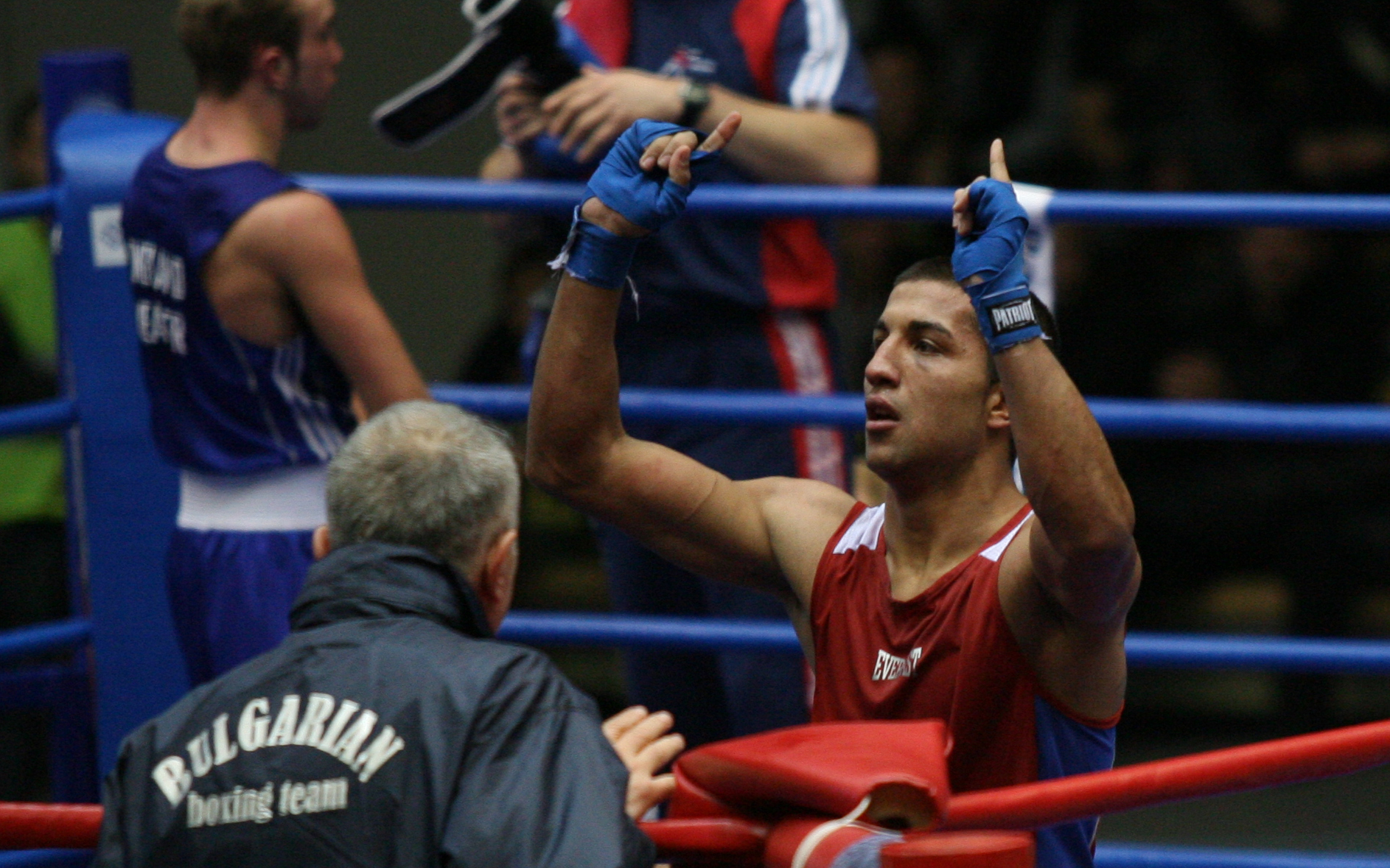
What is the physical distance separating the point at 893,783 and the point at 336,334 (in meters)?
1.66

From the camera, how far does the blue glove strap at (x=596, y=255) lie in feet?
7.89

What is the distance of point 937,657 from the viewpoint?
2338 mm

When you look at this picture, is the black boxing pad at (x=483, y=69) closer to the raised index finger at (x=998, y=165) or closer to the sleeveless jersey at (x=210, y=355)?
the sleeveless jersey at (x=210, y=355)

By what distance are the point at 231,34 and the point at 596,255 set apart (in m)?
1.14

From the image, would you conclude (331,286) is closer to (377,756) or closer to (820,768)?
(377,756)

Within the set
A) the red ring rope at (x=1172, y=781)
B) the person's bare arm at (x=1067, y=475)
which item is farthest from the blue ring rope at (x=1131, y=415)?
the red ring rope at (x=1172, y=781)

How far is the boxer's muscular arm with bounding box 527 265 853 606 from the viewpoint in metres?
2.47

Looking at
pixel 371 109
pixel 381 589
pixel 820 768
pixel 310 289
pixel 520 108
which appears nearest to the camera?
pixel 820 768

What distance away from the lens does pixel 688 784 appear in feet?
6.51

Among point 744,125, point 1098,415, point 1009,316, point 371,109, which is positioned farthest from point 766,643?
point 371,109

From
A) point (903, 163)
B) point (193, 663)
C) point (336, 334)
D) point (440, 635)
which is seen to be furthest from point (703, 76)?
point (903, 163)

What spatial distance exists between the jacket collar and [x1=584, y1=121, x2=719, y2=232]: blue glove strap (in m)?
0.55

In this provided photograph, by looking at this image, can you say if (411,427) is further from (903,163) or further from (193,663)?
(903,163)

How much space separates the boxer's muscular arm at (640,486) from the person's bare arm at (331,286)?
0.66 meters
